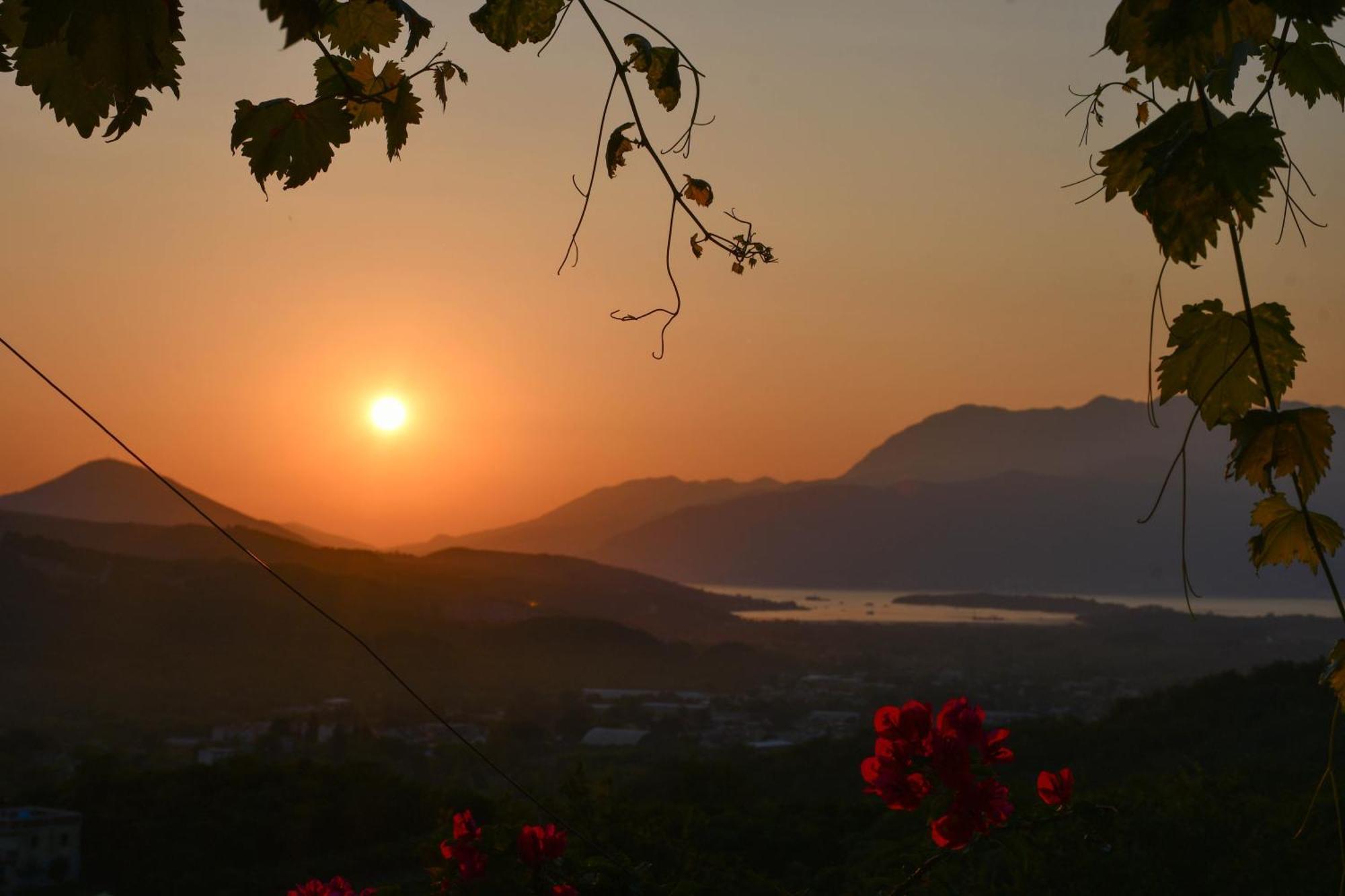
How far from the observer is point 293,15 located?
33.9 inches

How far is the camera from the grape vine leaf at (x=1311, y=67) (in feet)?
4.22

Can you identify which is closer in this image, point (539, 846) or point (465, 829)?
point (539, 846)

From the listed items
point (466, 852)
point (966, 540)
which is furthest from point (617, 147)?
point (966, 540)

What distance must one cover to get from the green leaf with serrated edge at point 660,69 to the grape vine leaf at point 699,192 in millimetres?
227

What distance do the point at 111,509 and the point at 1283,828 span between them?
145m

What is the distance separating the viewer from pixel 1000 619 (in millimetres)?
105000

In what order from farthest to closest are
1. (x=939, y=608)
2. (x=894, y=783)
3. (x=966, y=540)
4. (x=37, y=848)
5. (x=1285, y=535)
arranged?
(x=966, y=540), (x=939, y=608), (x=37, y=848), (x=894, y=783), (x=1285, y=535)

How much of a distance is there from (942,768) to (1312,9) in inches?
74.0

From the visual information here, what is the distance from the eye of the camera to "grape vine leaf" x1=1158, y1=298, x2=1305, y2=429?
1267 mm

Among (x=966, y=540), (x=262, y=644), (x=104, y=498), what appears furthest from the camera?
(x=966, y=540)

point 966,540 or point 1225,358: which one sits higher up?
point 966,540

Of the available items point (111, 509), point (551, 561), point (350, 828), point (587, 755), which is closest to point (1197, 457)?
point (551, 561)

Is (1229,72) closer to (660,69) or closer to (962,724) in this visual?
(660,69)

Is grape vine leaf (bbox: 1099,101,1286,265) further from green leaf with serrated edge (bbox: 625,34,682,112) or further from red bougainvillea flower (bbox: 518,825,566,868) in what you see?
red bougainvillea flower (bbox: 518,825,566,868)
